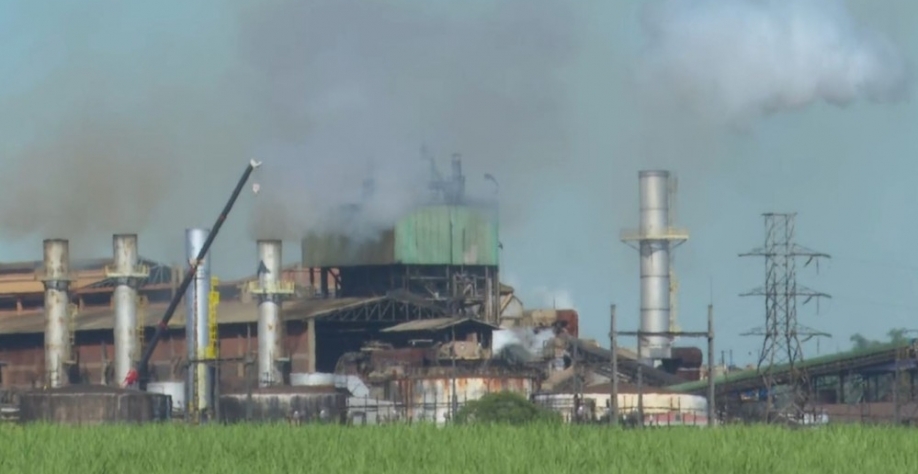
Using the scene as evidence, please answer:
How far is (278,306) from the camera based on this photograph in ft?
293

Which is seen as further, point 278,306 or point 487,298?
point 487,298

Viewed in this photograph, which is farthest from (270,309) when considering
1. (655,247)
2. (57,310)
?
(655,247)

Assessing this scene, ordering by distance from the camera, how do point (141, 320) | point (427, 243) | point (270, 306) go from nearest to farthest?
point (270, 306) → point (141, 320) → point (427, 243)

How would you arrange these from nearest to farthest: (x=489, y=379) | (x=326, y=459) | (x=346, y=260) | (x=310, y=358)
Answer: (x=326, y=459) → (x=489, y=379) → (x=310, y=358) → (x=346, y=260)

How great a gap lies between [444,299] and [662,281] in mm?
13037

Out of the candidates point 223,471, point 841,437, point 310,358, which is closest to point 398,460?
point 223,471

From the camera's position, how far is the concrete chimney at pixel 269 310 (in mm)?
87125

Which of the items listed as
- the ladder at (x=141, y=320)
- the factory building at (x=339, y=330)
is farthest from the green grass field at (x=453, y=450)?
the ladder at (x=141, y=320)

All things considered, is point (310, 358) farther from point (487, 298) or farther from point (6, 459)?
point (6, 459)

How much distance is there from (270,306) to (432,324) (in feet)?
25.8

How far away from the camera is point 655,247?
98.8 metres

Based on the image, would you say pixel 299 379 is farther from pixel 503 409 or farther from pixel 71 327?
pixel 503 409

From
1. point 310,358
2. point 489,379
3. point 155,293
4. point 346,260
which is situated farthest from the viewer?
point 155,293

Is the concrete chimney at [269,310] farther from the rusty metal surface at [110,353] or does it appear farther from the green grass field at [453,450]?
the green grass field at [453,450]
